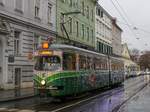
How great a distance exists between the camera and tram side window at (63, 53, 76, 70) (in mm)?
21922

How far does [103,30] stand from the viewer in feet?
251

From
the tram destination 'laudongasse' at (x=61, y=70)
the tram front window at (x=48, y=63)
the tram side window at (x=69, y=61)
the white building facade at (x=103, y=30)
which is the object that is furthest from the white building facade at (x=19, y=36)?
the white building facade at (x=103, y=30)

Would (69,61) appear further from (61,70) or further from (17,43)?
(17,43)

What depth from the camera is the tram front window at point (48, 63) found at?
70.1 feet

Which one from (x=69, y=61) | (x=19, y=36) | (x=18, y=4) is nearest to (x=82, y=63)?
(x=69, y=61)

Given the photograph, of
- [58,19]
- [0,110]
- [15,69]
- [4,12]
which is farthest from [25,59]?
[0,110]

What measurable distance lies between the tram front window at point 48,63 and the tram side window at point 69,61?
1.74ft

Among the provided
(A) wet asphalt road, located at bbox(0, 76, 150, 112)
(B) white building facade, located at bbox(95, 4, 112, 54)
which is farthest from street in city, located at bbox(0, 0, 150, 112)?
(B) white building facade, located at bbox(95, 4, 112, 54)

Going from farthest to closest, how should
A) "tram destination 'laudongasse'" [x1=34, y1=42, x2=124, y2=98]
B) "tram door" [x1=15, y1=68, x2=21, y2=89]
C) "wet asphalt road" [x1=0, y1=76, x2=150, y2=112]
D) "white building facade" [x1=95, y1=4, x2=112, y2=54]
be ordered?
"white building facade" [x1=95, y1=4, x2=112, y2=54] < "tram door" [x1=15, y1=68, x2=21, y2=89] < "tram destination 'laudongasse'" [x1=34, y1=42, x2=124, y2=98] < "wet asphalt road" [x1=0, y1=76, x2=150, y2=112]

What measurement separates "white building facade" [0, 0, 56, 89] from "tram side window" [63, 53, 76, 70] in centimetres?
799

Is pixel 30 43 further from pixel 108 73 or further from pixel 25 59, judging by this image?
pixel 108 73

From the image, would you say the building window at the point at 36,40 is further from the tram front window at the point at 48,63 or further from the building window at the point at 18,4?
the tram front window at the point at 48,63

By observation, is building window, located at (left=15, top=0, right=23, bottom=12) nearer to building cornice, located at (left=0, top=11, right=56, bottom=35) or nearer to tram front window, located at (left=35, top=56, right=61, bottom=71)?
building cornice, located at (left=0, top=11, right=56, bottom=35)

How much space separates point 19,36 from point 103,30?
44160 millimetres
